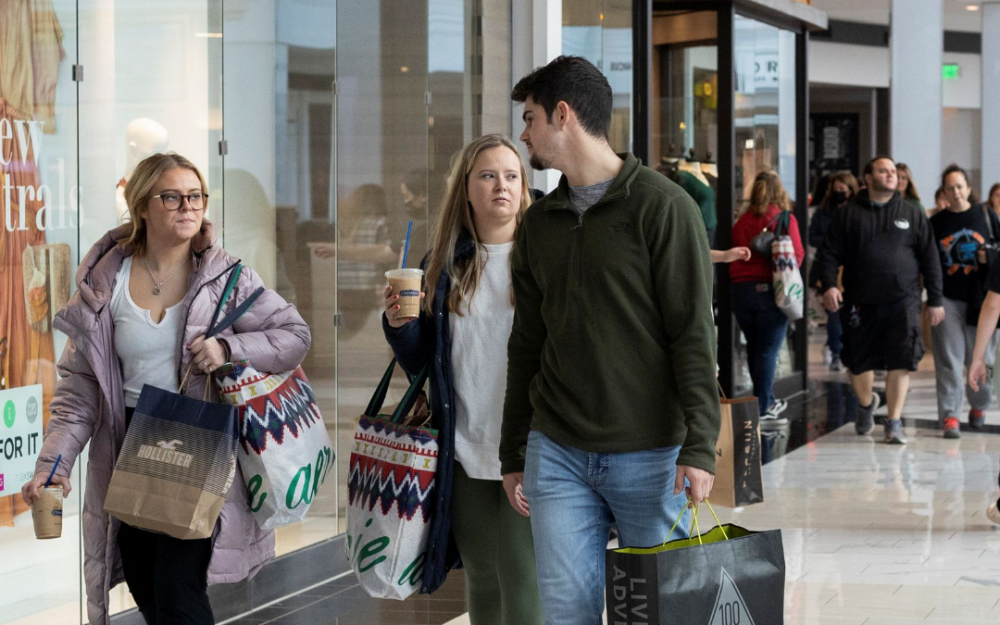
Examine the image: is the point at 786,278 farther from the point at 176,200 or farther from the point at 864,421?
the point at 176,200

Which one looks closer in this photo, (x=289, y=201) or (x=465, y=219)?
(x=465, y=219)

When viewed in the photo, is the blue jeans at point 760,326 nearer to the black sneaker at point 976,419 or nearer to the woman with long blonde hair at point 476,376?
the black sneaker at point 976,419

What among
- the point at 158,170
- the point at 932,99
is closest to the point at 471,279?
the point at 158,170

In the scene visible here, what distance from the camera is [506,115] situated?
21.1 feet

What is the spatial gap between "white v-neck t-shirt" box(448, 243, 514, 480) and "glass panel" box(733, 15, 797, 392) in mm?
7546

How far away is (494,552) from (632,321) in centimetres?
96

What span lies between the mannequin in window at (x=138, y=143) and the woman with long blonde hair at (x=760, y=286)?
5.98 meters

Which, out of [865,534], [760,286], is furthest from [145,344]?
[760,286]

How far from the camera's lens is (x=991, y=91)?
700 inches

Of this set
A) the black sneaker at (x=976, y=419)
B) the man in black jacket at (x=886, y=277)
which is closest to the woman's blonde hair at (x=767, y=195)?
the man in black jacket at (x=886, y=277)

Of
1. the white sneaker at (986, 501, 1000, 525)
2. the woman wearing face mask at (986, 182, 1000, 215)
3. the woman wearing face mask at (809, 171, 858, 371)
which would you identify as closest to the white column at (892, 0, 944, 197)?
the woman wearing face mask at (809, 171, 858, 371)

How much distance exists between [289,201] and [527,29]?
1.64 metres

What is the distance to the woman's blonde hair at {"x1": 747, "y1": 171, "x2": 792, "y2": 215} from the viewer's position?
9.91 meters

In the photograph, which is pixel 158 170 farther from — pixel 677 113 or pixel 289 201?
pixel 677 113
